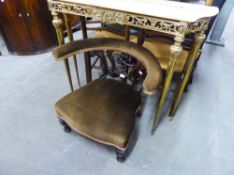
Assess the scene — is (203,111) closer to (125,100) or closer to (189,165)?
(189,165)

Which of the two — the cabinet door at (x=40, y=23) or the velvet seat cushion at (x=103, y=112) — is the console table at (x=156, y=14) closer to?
the velvet seat cushion at (x=103, y=112)

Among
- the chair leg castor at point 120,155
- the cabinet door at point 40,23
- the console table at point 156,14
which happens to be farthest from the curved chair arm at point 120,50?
the cabinet door at point 40,23

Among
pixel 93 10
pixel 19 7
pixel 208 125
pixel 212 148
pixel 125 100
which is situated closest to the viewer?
pixel 93 10

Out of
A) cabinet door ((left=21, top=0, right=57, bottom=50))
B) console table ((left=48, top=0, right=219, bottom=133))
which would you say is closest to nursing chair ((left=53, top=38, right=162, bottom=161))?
console table ((left=48, top=0, right=219, bottom=133))

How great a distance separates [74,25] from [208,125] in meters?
2.15

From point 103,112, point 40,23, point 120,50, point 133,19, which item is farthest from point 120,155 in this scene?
point 40,23

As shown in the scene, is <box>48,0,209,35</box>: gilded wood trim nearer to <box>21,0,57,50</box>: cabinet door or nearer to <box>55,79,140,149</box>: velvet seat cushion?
<box>55,79,140,149</box>: velvet seat cushion

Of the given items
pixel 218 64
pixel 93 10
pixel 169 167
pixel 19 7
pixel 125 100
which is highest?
pixel 93 10

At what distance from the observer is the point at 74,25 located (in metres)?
2.56

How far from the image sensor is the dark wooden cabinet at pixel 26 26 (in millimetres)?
1815

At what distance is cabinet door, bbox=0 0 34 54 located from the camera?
70.7 inches

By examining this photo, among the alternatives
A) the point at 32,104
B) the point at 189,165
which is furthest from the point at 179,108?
the point at 32,104

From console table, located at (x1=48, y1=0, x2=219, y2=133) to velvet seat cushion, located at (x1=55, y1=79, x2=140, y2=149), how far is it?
0.27m

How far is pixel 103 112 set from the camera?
1.05 meters
